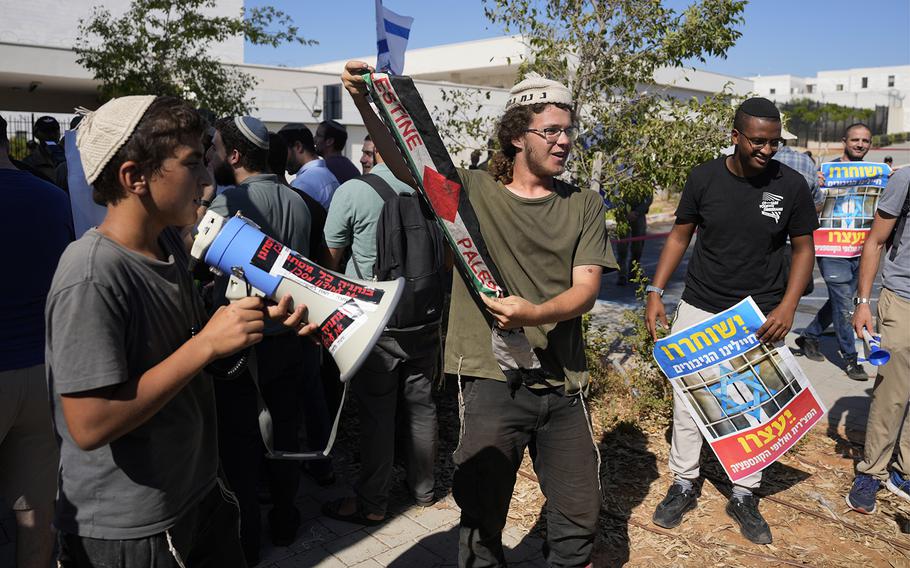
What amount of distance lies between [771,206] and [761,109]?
1.66 ft

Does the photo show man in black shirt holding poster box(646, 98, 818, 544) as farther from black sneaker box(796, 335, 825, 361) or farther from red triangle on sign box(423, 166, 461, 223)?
black sneaker box(796, 335, 825, 361)

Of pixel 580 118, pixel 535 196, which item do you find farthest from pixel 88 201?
pixel 580 118

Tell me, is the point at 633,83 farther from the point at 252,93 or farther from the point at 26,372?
the point at 252,93

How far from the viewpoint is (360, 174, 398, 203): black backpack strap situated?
168 inches

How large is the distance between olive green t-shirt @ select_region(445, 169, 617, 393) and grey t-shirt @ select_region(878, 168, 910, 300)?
2.36 metres

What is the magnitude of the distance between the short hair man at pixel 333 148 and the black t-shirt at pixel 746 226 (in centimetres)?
314

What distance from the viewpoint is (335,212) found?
4305 millimetres

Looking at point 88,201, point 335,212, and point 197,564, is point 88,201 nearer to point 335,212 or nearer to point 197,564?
point 335,212

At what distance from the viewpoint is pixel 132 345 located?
6.35ft

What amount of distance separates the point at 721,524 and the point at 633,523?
501mm

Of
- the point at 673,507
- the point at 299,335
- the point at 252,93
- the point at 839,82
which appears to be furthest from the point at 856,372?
the point at 839,82

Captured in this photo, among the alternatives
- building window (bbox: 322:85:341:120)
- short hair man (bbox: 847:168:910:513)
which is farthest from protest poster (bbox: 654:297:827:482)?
building window (bbox: 322:85:341:120)

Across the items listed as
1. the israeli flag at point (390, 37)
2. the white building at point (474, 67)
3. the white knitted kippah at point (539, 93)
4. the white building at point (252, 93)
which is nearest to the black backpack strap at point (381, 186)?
the israeli flag at point (390, 37)

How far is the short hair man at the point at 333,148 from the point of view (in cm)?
629
